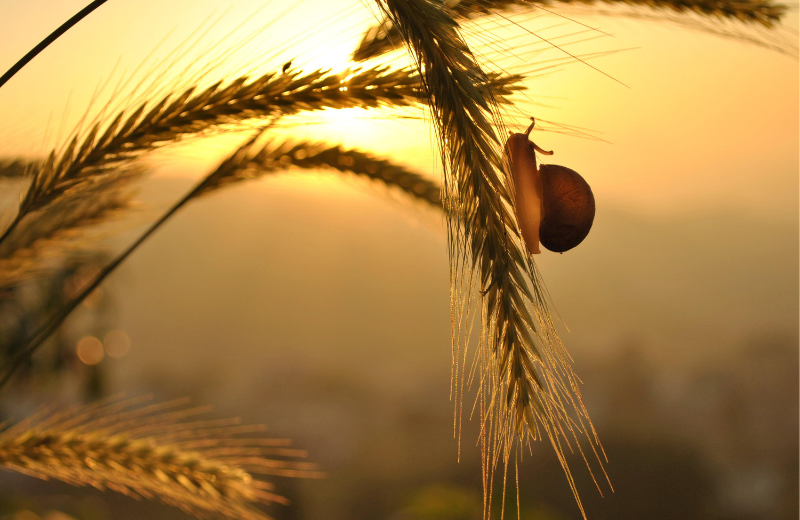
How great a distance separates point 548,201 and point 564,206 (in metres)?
0.02

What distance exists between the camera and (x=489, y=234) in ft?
1.60

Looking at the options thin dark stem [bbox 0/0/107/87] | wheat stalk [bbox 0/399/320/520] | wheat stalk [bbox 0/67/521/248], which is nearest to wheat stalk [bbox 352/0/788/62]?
wheat stalk [bbox 0/67/521/248]

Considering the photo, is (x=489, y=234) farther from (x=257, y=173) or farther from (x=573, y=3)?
(x=257, y=173)

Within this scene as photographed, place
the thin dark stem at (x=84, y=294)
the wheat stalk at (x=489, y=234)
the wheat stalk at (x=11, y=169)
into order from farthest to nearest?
the wheat stalk at (x=11, y=169), the thin dark stem at (x=84, y=294), the wheat stalk at (x=489, y=234)

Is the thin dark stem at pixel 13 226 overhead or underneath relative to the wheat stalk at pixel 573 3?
underneath

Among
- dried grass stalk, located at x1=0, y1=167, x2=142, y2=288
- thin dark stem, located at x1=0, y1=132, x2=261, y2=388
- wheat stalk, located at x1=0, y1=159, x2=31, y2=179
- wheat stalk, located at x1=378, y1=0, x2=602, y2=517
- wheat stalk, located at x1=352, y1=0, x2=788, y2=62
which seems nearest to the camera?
wheat stalk, located at x1=378, y1=0, x2=602, y2=517

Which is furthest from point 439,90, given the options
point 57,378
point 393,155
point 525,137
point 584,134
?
point 57,378

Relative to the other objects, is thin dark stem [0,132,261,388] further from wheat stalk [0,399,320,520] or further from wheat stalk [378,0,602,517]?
wheat stalk [378,0,602,517]

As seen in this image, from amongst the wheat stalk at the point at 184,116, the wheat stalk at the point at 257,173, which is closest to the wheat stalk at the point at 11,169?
the wheat stalk at the point at 257,173

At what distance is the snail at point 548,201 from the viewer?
54cm

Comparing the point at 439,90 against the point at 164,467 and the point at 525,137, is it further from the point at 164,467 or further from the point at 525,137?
the point at 164,467

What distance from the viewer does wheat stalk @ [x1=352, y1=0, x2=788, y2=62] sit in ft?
2.07

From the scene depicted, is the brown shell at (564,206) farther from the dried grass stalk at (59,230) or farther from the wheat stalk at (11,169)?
the wheat stalk at (11,169)

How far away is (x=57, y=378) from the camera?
2.08 m
